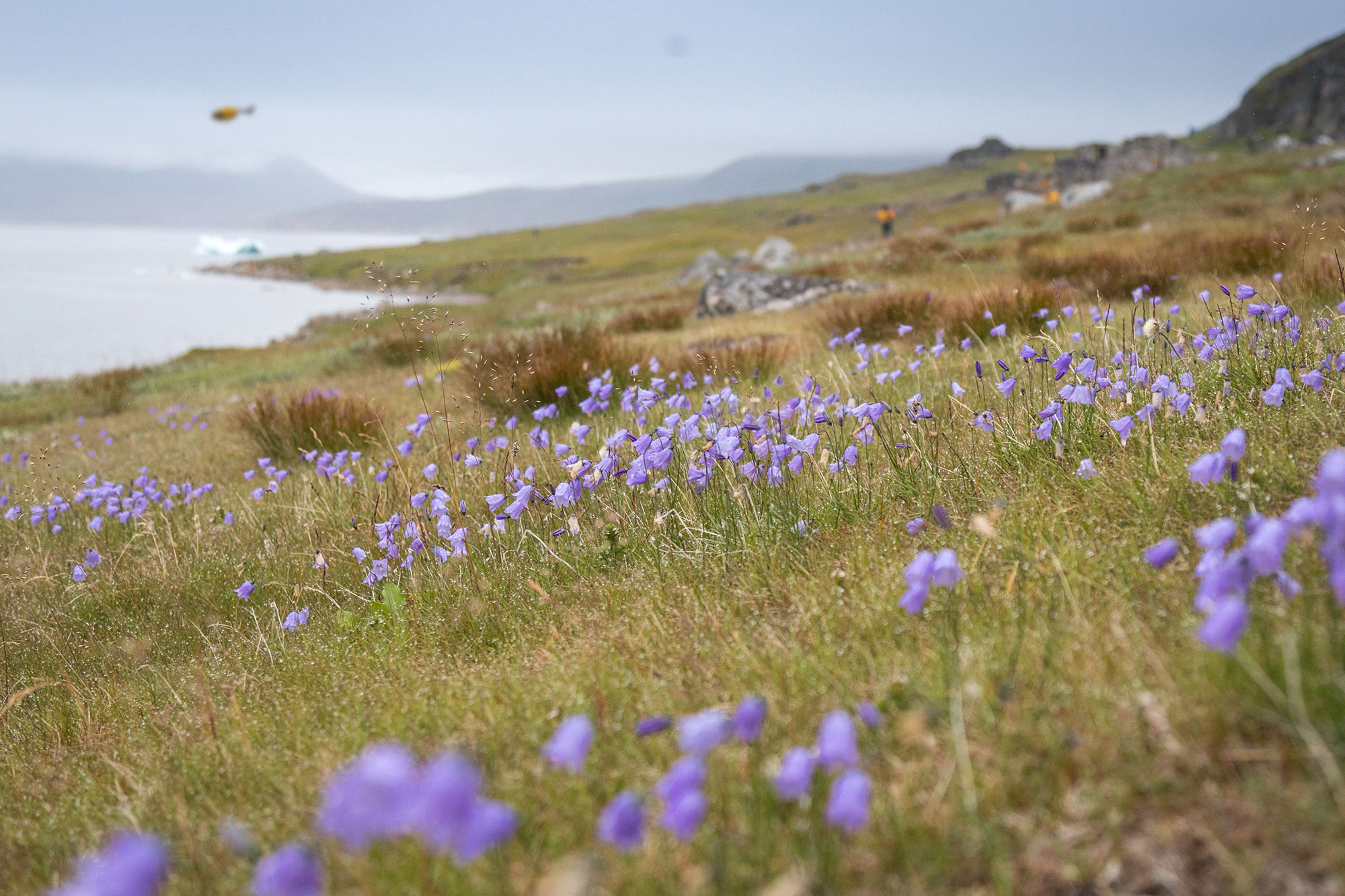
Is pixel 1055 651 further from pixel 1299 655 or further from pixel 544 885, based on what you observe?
pixel 544 885

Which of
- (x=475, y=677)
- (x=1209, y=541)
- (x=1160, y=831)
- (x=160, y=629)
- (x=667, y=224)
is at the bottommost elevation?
(x=160, y=629)

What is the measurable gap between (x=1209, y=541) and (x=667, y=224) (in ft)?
387

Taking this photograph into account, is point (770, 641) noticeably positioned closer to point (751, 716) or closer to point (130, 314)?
point (751, 716)

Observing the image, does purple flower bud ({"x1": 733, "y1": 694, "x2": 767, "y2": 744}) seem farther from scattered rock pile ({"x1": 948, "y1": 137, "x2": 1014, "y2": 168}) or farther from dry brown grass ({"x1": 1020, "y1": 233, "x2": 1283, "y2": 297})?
scattered rock pile ({"x1": 948, "y1": 137, "x2": 1014, "y2": 168})

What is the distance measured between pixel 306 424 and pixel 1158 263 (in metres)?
9.24

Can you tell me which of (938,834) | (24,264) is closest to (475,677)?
(938,834)

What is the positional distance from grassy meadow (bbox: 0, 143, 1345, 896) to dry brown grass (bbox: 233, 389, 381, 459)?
126 cm

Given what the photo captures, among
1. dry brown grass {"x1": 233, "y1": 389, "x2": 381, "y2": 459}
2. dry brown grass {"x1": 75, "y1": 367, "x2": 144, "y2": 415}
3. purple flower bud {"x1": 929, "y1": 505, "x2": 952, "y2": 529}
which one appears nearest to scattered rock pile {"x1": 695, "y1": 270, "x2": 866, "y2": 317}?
dry brown grass {"x1": 233, "y1": 389, "x2": 381, "y2": 459}

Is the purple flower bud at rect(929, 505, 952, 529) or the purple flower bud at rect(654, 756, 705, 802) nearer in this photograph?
the purple flower bud at rect(654, 756, 705, 802)

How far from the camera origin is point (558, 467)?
13.8 ft

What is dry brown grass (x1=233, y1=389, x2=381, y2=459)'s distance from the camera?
6.87 meters

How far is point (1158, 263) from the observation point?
29.5 ft

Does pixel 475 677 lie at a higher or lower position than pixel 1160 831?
lower

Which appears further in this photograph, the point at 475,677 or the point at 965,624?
the point at 475,677
